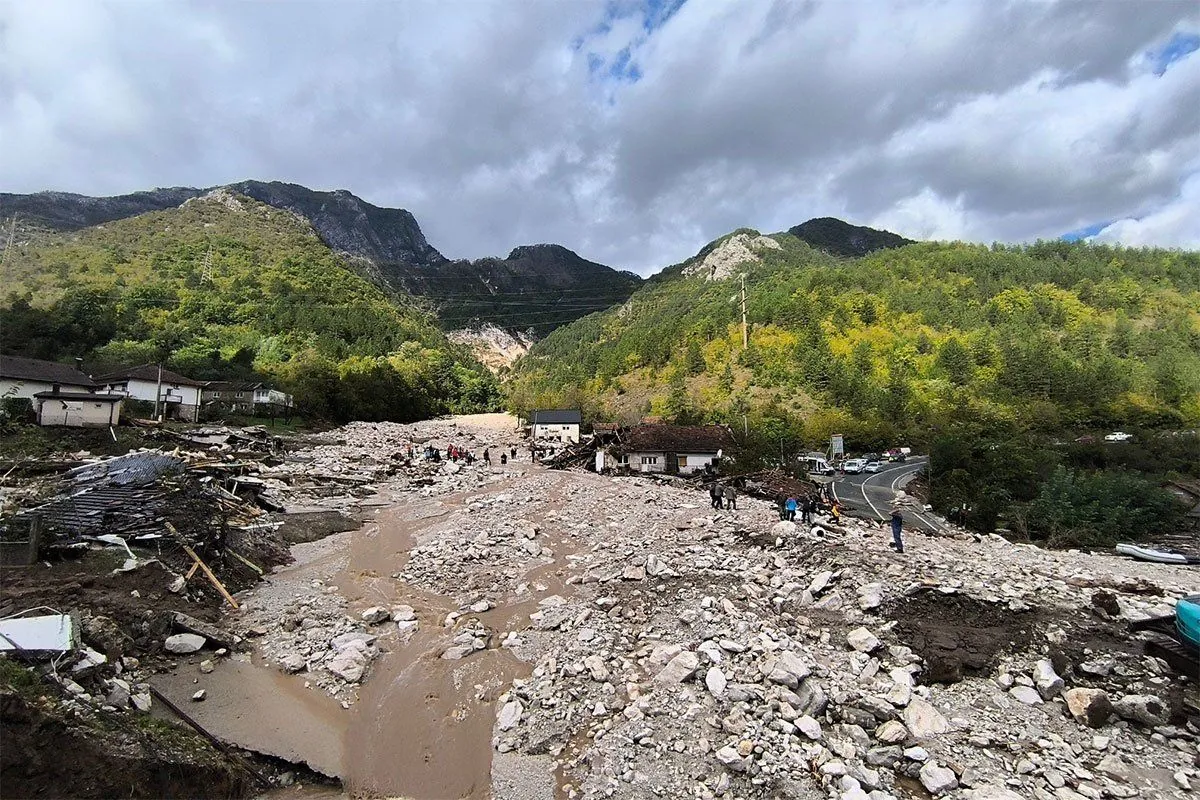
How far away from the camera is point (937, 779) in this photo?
6.22 m

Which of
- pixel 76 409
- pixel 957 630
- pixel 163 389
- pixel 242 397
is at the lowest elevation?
pixel 957 630

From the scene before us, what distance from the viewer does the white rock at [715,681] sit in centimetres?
785

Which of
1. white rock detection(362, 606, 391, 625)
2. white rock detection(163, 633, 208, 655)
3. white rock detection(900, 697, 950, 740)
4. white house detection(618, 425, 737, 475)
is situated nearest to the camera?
white rock detection(900, 697, 950, 740)

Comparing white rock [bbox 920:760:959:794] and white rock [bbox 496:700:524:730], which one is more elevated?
white rock [bbox 920:760:959:794]

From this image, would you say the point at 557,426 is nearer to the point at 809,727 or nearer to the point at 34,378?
the point at 34,378

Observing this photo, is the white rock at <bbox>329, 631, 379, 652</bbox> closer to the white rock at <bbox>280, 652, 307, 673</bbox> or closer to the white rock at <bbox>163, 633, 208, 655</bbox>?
the white rock at <bbox>280, 652, 307, 673</bbox>

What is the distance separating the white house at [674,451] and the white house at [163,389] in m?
36.3

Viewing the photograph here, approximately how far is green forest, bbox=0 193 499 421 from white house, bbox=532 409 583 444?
2082cm

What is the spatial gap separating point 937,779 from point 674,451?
3627 centimetres

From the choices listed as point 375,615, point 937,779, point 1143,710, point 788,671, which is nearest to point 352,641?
point 375,615

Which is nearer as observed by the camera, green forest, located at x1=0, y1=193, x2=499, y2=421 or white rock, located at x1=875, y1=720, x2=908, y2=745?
white rock, located at x1=875, y1=720, x2=908, y2=745

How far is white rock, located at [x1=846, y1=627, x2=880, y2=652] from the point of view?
880 cm

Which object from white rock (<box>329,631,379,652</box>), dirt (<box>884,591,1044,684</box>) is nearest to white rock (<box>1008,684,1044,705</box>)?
dirt (<box>884,591,1044,684</box>)

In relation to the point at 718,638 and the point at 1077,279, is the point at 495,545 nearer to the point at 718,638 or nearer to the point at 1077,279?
the point at 718,638
